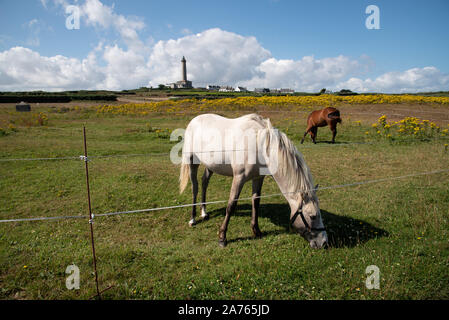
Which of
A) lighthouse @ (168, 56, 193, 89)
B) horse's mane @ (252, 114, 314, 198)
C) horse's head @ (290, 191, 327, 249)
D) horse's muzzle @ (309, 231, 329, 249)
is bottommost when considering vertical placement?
horse's muzzle @ (309, 231, 329, 249)

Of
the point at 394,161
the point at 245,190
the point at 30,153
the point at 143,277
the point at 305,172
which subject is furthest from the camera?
the point at 30,153

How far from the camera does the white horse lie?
3.83 m

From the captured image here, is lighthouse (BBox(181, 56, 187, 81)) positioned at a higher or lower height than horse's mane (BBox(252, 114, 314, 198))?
higher

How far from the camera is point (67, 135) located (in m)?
14.6

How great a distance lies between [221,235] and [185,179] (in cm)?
175

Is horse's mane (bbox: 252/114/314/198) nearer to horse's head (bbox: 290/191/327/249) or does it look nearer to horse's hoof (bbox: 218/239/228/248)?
horse's head (bbox: 290/191/327/249)

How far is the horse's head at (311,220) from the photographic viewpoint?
3.77m

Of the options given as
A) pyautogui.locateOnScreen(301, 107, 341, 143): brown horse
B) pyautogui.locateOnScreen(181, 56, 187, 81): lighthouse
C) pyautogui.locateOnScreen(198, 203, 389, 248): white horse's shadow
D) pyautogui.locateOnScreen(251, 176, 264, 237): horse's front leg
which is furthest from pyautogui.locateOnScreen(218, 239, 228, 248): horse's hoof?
pyautogui.locateOnScreen(181, 56, 187, 81): lighthouse

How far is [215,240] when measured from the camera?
4598mm

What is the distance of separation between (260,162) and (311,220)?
120 cm

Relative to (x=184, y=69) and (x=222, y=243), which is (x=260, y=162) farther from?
(x=184, y=69)

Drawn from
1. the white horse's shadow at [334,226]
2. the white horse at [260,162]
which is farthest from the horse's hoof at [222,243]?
the white horse's shadow at [334,226]
